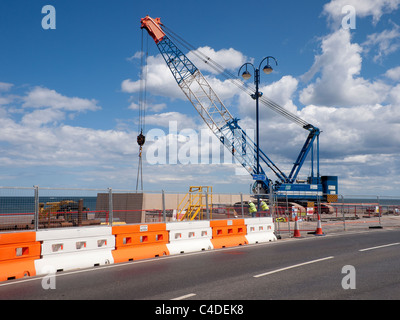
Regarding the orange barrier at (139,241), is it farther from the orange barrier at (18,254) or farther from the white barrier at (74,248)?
the orange barrier at (18,254)

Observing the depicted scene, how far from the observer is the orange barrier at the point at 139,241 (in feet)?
38.3

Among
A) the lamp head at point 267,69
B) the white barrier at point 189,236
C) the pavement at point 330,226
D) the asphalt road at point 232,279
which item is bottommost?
the pavement at point 330,226

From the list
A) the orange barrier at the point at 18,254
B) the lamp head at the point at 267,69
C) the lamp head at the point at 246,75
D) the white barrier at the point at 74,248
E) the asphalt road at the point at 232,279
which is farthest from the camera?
the lamp head at the point at 246,75

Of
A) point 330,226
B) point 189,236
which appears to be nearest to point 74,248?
point 189,236

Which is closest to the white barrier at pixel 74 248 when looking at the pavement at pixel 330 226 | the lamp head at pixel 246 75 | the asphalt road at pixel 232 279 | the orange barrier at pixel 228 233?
the asphalt road at pixel 232 279

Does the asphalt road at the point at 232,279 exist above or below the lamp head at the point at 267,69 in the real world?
below

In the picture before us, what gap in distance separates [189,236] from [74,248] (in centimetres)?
448

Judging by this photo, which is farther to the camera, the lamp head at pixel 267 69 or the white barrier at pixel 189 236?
the lamp head at pixel 267 69

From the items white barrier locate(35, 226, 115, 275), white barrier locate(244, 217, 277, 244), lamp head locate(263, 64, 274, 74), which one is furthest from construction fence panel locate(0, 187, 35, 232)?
lamp head locate(263, 64, 274, 74)

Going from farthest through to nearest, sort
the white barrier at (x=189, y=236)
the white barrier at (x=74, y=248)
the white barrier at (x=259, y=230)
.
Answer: the white barrier at (x=259, y=230) → the white barrier at (x=189, y=236) → the white barrier at (x=74, y=248)

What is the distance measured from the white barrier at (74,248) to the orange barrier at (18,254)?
0.16 m

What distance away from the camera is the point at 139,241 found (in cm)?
1223
